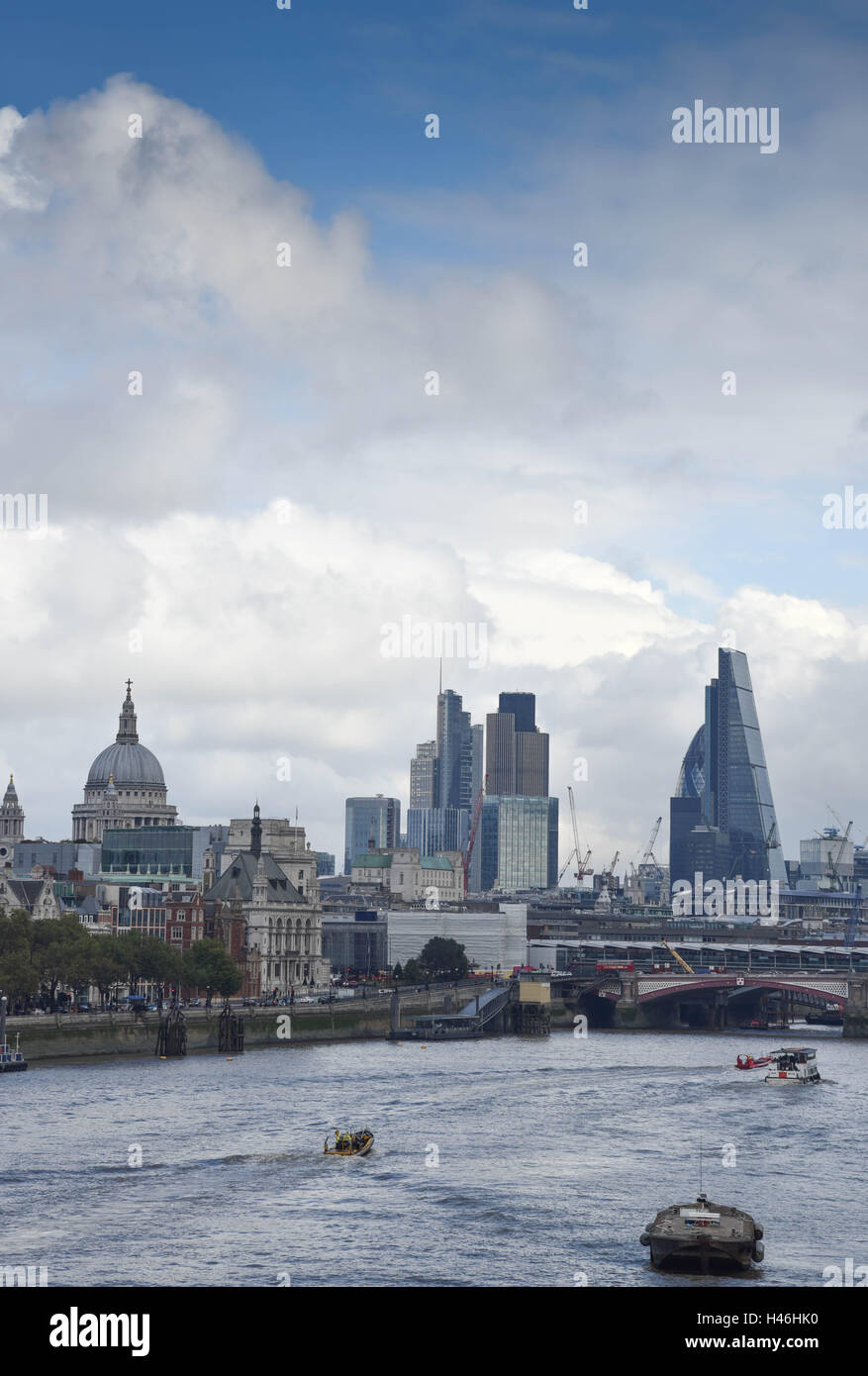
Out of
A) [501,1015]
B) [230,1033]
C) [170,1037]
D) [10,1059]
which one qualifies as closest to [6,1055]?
[10,1059]

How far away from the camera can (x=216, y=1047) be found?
143 m

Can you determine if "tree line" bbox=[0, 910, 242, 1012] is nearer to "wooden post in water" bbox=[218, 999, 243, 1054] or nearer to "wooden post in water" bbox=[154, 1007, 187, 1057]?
"wooden post in water" bbox=[154, 1007, 187, 1057]

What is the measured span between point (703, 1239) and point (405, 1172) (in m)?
21.8

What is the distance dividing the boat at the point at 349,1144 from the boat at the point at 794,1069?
4795 cm

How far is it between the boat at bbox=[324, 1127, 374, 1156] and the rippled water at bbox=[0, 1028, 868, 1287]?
102cm

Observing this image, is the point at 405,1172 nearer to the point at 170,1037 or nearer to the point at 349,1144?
the point at 349,1144

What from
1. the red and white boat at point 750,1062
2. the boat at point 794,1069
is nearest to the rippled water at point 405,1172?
the boat at point 794,1069

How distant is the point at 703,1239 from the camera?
2446 inches

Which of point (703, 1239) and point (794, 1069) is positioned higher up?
point (794, 1069)

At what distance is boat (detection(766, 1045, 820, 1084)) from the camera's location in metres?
127

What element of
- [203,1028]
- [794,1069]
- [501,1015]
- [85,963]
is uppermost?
[85,963]

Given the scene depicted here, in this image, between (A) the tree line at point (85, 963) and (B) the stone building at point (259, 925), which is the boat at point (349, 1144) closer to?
(A) the tree line at point (85, 963)

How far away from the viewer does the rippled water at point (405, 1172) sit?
6206 centimetres
